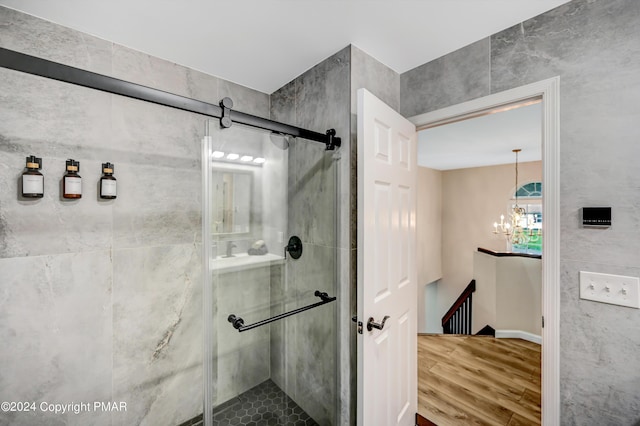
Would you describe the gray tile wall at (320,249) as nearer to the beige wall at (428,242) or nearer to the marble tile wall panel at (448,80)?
the marble tile wall panel at (448,80)

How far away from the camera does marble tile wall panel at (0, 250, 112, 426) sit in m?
1.27

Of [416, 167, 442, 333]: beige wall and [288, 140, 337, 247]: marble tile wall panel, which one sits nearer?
[288, 140, 337, 247]: marble tile wall panel

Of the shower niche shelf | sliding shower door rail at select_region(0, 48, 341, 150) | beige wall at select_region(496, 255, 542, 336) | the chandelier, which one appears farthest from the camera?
the chandelier

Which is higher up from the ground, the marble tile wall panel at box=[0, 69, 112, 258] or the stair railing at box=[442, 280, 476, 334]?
the marble tile wall panel at box=[0, 69, 112, 258]

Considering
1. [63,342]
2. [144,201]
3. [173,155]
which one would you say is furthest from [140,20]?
[63,342]

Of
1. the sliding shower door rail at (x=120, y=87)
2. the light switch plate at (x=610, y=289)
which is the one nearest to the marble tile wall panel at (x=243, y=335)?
the sliding shower door rail at (x=120, y=87)

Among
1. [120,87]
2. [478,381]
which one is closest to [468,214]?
[478,381]

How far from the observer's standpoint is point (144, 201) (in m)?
1.62

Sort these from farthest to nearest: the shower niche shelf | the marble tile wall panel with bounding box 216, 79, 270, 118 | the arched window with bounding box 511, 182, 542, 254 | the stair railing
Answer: the arched window with bounding box 511, 182, 542, 254 → the stair railing → the marble tile wall panel with bounding box 216, 79, 270, 118 → the shower niche shelf

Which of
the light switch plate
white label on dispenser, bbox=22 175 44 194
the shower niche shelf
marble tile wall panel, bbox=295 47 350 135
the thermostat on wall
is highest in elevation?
marble tile wall panel, bbox=295 47 350 135

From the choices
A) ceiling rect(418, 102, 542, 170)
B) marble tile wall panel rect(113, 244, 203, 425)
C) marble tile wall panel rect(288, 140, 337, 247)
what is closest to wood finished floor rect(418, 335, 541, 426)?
marble tile wall panel rect(288, 140, 337, 247)

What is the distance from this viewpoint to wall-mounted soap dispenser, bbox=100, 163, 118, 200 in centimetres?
144

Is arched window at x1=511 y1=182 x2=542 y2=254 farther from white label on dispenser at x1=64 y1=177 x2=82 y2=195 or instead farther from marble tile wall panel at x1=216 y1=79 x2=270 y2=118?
white label on dispenser at x1=64 y1=177 x2=82 y2=195

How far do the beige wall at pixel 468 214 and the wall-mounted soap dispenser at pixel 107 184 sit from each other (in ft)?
21.9
